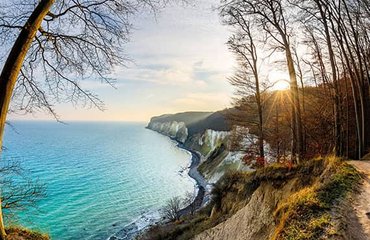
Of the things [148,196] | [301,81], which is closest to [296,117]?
[301,81]

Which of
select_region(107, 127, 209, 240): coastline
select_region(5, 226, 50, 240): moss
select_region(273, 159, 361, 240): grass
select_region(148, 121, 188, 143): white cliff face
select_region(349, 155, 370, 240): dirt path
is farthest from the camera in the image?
select_region(148, 121, 188, 143): white cliff face

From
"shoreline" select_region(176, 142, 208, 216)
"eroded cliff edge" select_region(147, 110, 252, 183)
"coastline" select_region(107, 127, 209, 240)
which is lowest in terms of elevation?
"coastline" select_region(107, 127, 209, 240)

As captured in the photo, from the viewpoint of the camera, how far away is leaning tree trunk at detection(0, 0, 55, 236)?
451 centimetres

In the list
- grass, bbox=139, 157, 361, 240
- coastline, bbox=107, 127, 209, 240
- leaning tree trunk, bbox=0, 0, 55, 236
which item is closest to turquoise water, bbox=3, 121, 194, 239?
coastline, bbox=107, 127, 209, 240

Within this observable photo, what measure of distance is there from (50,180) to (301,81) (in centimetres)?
4311

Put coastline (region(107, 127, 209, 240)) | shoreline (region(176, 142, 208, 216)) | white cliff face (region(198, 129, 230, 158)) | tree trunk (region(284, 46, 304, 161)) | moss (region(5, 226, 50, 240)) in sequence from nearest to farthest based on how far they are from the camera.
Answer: moss (region(5, 226, 50, 240)) → tree trunk (region(284, 46, 304, 161)) → coastline (region(107, 127, 209, 240)) → shoreline (region(176, 142, 208, 216)) → white cliff face (region(198, 129, 230, 158))

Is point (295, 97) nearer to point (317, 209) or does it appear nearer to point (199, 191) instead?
point (317, 209)

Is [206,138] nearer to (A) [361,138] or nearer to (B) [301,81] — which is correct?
(B) [301,81]

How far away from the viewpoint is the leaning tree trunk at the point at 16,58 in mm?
4512

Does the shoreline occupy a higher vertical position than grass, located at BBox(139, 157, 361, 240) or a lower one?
lower

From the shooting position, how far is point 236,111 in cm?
1897

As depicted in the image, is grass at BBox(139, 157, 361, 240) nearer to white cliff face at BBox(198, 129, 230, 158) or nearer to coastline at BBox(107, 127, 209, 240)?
coastline at BBox(107, 127, 209, 240)

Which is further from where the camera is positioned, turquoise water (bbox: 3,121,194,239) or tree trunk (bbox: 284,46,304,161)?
turquoise water (bbox: 3,121,194,239)

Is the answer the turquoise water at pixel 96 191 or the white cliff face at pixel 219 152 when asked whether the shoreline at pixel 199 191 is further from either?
the turquoise water at pixel 96 191
